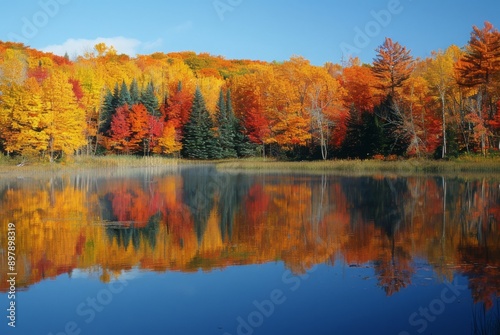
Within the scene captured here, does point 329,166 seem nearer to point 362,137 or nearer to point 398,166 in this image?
point 362,137

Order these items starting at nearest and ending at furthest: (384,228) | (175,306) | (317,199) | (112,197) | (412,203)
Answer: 1. (175,306)
2. (384,228)
3. (412,203)
4. (317,199)
5. (112,197)

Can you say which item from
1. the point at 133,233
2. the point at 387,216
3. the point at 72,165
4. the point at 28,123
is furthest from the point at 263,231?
the point at 72,165

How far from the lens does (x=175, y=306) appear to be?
797cm

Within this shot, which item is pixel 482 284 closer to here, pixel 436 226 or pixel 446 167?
pixel 436 226

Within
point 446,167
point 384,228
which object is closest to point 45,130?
point 446,167

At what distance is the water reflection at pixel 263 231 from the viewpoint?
10266 mm

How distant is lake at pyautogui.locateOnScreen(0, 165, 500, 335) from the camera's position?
732cm

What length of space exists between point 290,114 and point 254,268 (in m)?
39.3

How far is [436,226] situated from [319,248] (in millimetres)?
4313

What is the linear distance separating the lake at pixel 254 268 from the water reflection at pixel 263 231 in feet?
0.13

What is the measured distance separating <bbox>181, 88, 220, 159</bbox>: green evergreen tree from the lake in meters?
43.4

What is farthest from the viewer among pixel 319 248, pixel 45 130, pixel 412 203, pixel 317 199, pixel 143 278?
pixel 45 130

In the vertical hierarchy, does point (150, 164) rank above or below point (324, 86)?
below

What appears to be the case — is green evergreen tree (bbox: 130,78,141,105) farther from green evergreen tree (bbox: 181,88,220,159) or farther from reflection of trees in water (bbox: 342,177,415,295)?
reflection of trees in water (bbox: 342,177,415,295)
